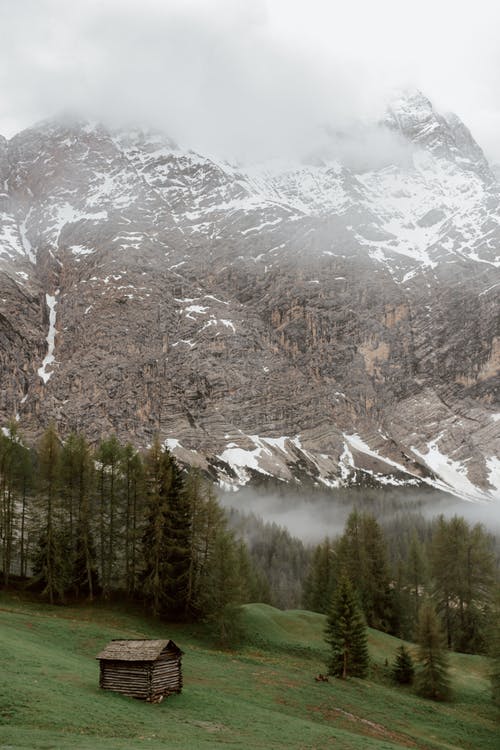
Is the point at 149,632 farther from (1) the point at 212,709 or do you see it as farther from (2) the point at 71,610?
(1) the point at 212,709

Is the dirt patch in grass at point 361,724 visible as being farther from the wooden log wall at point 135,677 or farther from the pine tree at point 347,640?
the wooden log wall at point 135,677

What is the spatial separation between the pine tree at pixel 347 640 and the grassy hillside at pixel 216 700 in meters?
1.57

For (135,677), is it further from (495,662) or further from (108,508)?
(108,508)

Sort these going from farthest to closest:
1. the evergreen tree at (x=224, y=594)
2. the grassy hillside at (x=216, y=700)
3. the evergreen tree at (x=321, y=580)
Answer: the evergreen tree at (x=321, y=580)
the evergreen tree at (x=224, y=594)
the grassy hillside at (x=216, y=700)

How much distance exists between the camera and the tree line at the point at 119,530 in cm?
5019

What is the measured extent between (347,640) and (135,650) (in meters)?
18.4

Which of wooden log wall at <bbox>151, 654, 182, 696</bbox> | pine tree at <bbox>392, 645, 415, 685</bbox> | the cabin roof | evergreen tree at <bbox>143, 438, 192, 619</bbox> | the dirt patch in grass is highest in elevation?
evergreen tree at <bbox>143, 438, 192, 619</bbox>

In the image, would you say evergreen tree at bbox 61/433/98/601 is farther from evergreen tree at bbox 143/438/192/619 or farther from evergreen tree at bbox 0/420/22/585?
evergreen tree at bbox 143/438/192/619

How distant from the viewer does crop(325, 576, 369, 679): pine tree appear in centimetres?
4306

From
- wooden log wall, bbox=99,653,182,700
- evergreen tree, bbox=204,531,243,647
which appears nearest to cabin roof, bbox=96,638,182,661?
wooden log wall, bbox=99,653,182,700

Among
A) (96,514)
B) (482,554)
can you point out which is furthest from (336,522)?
(96,514)

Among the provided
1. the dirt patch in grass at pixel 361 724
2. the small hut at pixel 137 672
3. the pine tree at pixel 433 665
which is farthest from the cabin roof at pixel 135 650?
the pine tree at pixel 433 665

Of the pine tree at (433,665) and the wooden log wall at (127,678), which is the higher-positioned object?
the wooden log wall at (127,678)

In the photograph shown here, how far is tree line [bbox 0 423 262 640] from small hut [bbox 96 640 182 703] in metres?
16.4
